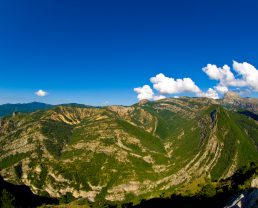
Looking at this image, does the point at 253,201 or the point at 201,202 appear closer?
the point at 253,201

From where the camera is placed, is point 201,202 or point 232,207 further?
point 201,202

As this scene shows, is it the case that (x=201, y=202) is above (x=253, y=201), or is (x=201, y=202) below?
below

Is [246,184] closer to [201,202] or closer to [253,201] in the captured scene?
[201,202]

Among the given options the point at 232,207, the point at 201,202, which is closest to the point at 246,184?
the point at 201,202

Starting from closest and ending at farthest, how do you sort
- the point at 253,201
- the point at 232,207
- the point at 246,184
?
the point at 253,201
the point at 232,207
the point at 246,184

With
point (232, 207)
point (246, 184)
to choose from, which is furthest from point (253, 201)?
point (246, 184)

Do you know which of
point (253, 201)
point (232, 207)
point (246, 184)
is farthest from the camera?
point (246, 184)

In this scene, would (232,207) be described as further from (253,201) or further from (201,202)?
(201,202)
